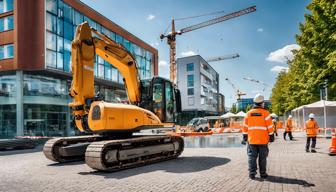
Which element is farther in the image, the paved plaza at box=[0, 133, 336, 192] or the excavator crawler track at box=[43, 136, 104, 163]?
the excavator crawler track at box=[43, 136, 104, 163]

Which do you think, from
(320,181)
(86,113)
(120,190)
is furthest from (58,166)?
(320,181)

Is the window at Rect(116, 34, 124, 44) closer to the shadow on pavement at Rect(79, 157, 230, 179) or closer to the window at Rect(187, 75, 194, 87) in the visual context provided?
the shadow on pavement at Rect(79, 157, 230, 179)

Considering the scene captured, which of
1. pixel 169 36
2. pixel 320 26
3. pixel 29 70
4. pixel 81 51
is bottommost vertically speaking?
pixel 81 51

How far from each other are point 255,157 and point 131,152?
3.93m

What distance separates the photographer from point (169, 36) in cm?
7438

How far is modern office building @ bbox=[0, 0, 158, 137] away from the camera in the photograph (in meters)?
28.2

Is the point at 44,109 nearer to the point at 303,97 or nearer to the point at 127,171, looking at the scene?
the point at 127,171

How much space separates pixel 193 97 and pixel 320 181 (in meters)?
76.7

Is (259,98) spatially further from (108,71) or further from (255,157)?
(108,71)

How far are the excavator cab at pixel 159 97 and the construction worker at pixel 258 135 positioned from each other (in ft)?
14.1

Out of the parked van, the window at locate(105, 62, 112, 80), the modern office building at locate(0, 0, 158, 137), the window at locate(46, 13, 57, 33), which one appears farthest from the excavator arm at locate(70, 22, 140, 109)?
the window at locate(105, 62, 112, 80)

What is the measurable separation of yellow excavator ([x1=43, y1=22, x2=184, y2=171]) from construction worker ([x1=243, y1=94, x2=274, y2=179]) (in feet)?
12.4

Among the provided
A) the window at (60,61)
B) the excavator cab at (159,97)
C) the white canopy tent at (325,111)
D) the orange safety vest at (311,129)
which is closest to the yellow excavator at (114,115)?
the excavator cab at (159,97)

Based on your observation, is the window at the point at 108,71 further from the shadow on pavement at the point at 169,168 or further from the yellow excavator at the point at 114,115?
the shadow on pavement at the point at 169,168
